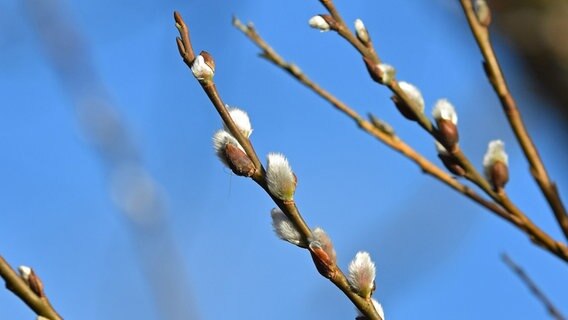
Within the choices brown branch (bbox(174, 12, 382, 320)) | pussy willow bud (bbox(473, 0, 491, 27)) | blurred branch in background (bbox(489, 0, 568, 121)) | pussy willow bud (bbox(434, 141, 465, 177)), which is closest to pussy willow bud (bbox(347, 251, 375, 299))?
Result: brown branch (bbox(174, 12, 382, 320))

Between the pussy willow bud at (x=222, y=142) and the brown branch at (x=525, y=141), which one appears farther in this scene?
the pussy willow bud at (x=222, y=142)

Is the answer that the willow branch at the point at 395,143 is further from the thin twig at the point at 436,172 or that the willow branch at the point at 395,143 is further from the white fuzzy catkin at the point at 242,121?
the white fuzzy catkin at the point at 242,121

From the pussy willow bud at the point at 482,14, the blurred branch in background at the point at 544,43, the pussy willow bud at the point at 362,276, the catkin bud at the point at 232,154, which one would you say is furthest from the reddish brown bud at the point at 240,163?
the blurred branch in background at the point at 544,43

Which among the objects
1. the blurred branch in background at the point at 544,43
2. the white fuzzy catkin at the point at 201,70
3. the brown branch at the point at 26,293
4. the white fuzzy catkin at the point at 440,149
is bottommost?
the brown branch at the point at 26,293

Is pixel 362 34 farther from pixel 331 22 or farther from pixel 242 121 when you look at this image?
pixel 242 121

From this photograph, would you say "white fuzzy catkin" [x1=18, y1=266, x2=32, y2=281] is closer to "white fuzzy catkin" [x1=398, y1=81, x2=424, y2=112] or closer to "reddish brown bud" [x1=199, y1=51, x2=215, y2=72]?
"reddish brown bud" [x1=199, y1=51, x2=215, y2=72]

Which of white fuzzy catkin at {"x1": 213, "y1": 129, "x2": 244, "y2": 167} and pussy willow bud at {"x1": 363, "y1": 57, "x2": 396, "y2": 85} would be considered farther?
white fuzzy catkin at {"x1": 213, "y1": 129, "x2": 244, "y2": 167}

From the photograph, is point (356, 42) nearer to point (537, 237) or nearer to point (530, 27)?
point (537, 237)

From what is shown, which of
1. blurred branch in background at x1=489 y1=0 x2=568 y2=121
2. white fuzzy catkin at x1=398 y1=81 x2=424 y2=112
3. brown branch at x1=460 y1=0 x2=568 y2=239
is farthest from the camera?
blurred branch in background at x1=489 y1=0 x2=568 y2=121
